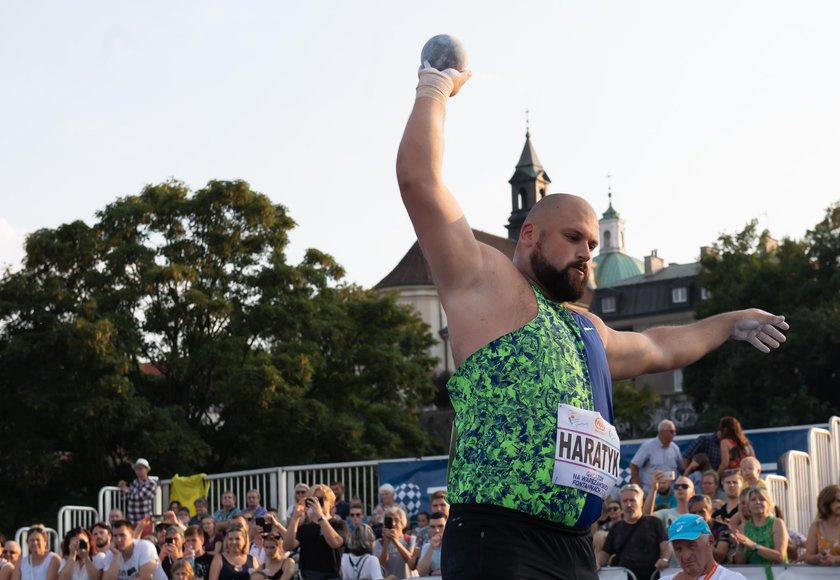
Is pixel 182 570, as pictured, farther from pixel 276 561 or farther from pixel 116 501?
pixel 116 501

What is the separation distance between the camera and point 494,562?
374 centimetres

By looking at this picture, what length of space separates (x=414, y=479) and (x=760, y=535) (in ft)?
20.2

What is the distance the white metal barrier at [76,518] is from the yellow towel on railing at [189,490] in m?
1.14

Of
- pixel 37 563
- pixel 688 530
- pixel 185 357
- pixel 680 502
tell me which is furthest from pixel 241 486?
pixel 185 357

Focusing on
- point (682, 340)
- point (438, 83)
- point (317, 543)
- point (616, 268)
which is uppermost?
point (616, 268)

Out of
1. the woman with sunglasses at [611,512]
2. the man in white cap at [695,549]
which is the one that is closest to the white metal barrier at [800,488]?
the woman with sunglasses at [611,512]

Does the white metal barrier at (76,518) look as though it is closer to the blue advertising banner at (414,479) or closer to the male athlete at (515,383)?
the blue advertising banner at (414,479)

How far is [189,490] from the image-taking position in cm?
1773

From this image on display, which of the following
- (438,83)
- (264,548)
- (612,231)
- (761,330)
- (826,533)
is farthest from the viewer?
(612,231)

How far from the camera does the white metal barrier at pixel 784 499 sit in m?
12.5

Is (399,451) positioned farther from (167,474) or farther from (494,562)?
(494,562)

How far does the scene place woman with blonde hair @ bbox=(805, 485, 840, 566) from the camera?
984 cm

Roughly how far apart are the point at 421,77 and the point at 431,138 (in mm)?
262

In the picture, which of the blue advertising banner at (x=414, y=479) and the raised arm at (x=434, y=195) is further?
the blue advertising banner at (x=414, y=479)
